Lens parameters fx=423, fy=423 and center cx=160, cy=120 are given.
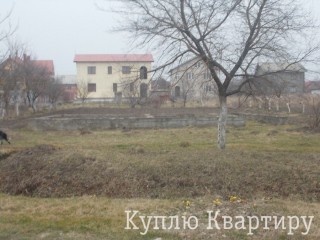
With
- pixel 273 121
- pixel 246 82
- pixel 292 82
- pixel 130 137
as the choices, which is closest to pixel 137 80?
pixel 246 82

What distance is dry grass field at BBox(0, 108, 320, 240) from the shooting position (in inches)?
214

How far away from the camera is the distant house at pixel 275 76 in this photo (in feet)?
39.1

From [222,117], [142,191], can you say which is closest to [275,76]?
[222,117]

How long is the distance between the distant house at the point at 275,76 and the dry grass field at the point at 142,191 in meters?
2.76

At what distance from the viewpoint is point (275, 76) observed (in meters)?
12.2

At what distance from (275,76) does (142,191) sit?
623 centimetres

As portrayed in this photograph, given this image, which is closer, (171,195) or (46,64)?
(171,195)

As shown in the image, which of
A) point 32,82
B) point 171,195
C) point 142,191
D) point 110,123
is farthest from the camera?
point 32,82

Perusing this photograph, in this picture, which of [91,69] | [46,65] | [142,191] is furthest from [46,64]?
[142,191]

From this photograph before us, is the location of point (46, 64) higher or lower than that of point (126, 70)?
higher

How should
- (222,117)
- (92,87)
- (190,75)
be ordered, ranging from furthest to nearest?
(92,87) → (190,75) → (222,117)

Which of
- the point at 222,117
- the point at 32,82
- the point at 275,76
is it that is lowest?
the point at 222,117

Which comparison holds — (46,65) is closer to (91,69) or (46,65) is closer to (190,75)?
(91,69)

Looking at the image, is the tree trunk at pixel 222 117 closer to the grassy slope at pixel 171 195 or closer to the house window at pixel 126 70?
the grassy slope at pixel 171 195
